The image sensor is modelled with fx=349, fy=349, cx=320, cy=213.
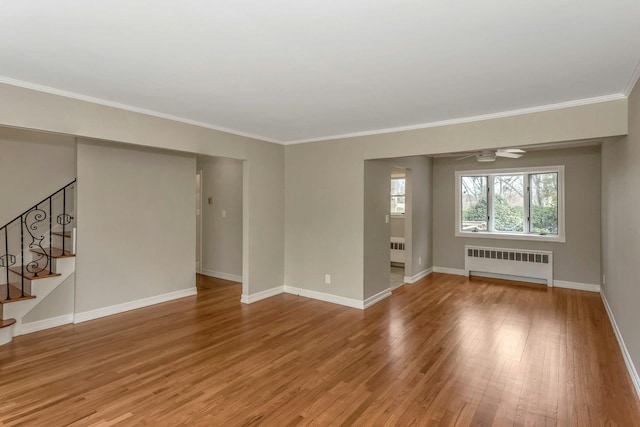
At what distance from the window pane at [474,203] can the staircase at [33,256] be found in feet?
21.6

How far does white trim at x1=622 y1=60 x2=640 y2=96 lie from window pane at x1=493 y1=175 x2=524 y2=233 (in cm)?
377

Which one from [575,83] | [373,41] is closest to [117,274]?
[373,41]

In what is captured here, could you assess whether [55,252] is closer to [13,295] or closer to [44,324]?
[13,295]

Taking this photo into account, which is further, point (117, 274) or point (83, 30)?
point (117, 274)

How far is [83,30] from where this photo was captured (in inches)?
80.4

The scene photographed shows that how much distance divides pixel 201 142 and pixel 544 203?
5921 millimetres

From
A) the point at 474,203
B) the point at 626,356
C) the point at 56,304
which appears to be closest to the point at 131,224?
the point at 56,304

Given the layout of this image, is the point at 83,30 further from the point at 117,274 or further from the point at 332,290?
the point at 332,290

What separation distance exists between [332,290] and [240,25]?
3.95 metres

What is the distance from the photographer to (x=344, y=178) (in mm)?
5043

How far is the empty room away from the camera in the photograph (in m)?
2.16

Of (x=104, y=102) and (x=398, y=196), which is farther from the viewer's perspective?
(x=398, y=196)

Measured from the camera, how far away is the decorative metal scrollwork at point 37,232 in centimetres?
426

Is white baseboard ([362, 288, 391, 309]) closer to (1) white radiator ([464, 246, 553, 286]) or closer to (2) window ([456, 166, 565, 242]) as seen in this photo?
(1) white radiator ([464, 246, 553, 286])
